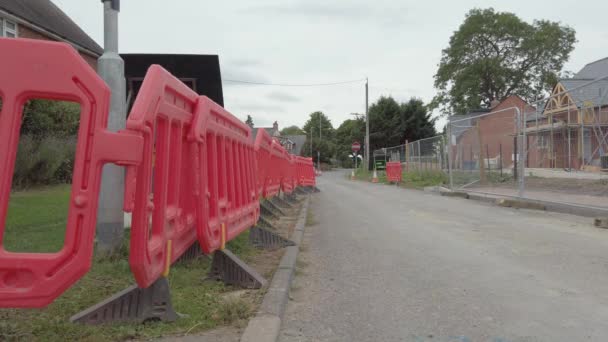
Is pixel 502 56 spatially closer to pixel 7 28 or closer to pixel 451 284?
pixel 7 28

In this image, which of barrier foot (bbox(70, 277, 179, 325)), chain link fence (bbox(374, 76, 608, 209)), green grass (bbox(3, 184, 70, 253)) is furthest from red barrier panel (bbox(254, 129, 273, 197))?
chain link fence (bbox(374, 76, 608, 209))

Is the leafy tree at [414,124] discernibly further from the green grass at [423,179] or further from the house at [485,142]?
the house at [485,142]

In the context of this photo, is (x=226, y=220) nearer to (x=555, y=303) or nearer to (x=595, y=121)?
(x=555, y=303)

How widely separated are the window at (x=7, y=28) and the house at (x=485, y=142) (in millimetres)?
16570

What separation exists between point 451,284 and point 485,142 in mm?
14911

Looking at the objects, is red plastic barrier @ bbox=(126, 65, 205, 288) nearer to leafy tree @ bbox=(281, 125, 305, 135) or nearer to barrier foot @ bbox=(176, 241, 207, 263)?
barrier foot @ bbox=(176, 241, 207, 263)

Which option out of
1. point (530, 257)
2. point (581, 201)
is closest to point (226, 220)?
point (530, 257)

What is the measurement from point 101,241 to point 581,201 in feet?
37.4

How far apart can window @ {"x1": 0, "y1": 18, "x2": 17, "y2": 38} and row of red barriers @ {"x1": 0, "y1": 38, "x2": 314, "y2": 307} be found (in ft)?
59.9

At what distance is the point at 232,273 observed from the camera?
181 inches

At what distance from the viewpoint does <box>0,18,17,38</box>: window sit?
18.8 meters

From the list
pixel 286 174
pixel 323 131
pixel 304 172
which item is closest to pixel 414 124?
pixel 304 172

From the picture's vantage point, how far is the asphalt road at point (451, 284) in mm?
3769

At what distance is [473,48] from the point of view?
64.1 metres
